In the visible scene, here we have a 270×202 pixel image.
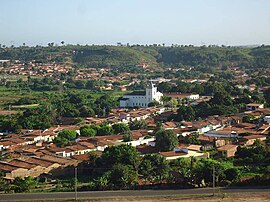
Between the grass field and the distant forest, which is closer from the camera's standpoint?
the grass field

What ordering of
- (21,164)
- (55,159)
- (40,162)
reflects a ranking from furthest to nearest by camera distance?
(55,159) < (40,162) < (21,164)

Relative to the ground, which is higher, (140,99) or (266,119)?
(266,119)

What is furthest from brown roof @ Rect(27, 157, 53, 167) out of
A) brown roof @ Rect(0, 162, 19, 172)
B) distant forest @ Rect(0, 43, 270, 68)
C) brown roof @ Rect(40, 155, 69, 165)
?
distant forest @ Rect(0, 43, 270, 68)

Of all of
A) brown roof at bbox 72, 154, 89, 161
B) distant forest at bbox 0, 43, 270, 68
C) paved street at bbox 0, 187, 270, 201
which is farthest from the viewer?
distant forest at bbox 0, 43, 270, 68

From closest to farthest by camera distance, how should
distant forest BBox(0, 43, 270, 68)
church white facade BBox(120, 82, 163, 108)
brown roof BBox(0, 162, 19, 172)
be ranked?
brown roof BBox(0, 162, 19, 172) < church white facade BBox(120, 82, 163, 108) < distant forest BBox(0, 43, 270, 68)

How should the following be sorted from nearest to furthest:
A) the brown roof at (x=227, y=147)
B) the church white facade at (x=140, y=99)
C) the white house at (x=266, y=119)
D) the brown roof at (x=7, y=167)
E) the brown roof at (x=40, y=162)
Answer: the brown roof at (x=7, y=167) → the brown roof at (x=40, y=162) → the brown roof at (x=227, y=147) → the white house at (x=266, y=119) → the church white facade at (x=140, y=99)

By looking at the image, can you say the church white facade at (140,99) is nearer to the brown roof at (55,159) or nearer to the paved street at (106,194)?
the brown roof at (55,159)

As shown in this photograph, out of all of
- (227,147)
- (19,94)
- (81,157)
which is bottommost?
(19,94)

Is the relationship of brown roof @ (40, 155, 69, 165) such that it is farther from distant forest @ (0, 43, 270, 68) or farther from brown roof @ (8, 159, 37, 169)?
distant forest @ (0, 43, 270, 68)

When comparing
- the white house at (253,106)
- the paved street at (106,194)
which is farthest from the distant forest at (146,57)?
the paved street at (106,194)

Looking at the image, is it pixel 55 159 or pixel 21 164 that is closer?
pixel 21 164

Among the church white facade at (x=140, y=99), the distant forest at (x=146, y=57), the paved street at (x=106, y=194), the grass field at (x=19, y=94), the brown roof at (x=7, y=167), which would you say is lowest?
the grass field at (x=19, y=94)

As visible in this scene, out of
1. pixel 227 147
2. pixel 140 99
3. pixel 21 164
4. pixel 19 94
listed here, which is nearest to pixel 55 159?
pixel 21 164

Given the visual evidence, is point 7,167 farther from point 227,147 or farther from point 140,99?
point 140,99
